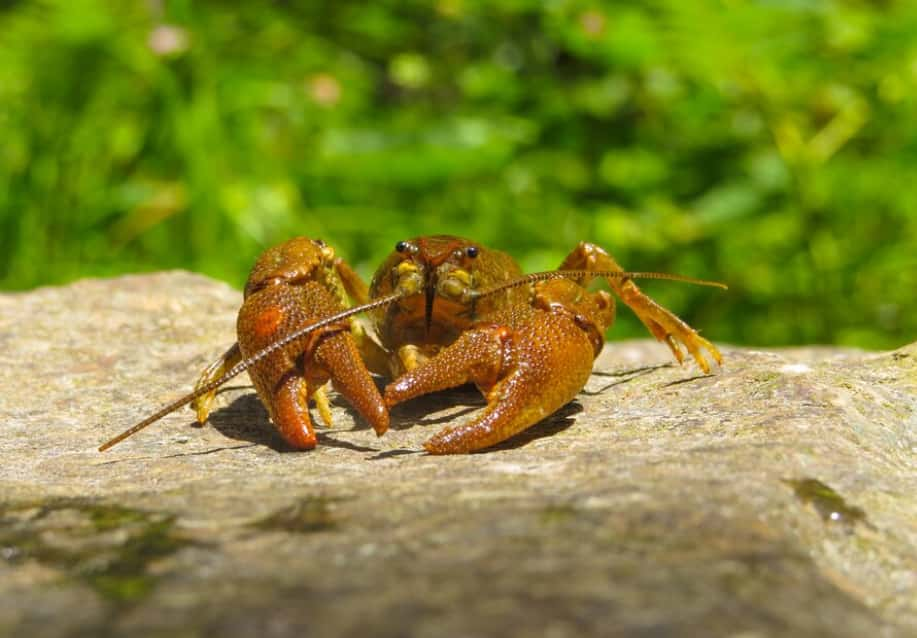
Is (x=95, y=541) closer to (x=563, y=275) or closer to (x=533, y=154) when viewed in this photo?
(x=563, y=275)

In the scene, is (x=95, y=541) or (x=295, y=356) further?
(x=295, y=356)

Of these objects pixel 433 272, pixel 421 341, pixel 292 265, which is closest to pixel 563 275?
pixel 433 272

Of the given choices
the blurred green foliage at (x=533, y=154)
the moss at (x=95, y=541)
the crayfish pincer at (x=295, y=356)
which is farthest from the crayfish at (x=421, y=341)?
the blurred green foliage at (x=533, y=154)

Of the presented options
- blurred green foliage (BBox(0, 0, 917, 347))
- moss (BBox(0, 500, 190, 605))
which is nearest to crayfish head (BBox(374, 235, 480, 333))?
moss (BBox(0, 500, 190, 605))

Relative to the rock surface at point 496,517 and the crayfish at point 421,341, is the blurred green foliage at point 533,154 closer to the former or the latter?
the crayfish at point 421,341

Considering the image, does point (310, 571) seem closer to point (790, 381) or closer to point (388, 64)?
point (790, 381)

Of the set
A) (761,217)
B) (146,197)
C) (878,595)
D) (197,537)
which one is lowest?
(878,595)

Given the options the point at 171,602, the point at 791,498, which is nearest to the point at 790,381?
the point at 791,498
